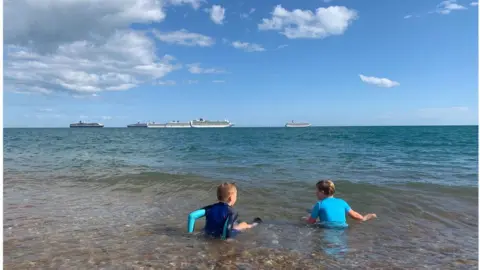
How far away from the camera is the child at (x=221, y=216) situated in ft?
18.1

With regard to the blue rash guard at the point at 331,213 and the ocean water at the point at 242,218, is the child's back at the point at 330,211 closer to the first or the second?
the blue rash guard at the point at 331,213

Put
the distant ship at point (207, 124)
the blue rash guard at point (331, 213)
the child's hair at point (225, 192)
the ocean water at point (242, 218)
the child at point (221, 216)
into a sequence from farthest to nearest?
the distant ship at point (207, 124), the blue rash guard at point (331, 213), the child's hair at point (225, 192), the child at point (221, 216), the ocean water at point (242, 218)

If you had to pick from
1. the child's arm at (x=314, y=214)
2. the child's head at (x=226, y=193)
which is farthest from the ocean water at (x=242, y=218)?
the child's head at (x=226, y=193)

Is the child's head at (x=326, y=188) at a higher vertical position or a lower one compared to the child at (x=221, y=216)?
higher

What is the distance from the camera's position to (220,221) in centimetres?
557

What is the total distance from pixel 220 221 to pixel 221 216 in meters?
0.08

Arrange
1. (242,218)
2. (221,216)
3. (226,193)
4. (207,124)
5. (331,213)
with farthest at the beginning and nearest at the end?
(207,124)
(242,218)
(331,213)
(226,193)
(221,216)

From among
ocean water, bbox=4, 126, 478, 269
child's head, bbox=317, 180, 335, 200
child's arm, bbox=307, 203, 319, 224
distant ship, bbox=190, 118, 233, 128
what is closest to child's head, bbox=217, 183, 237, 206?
ocean water, bbox=4, 126, 478, 269

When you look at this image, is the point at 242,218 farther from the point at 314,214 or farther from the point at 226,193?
the point at 226,193

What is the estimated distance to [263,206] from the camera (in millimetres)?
8266

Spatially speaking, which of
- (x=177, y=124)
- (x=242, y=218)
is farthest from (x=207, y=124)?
(x=242, y=218)

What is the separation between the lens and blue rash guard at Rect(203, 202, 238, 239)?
5.52 metres

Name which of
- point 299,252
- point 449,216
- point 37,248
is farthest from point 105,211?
point 449,216

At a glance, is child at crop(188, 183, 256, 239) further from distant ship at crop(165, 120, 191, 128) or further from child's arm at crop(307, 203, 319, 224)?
distant ship at crop(165, 120, 191, 128)
